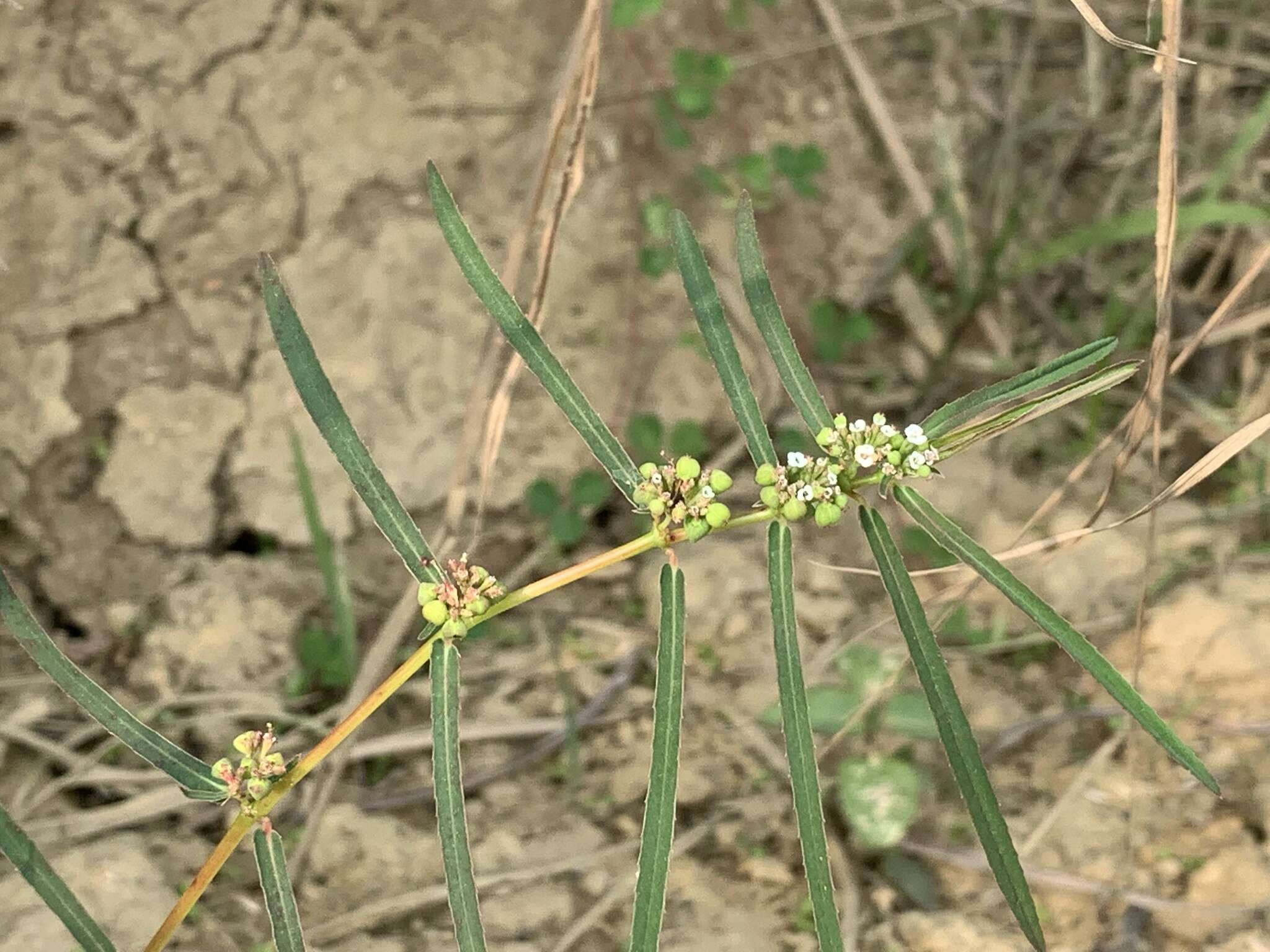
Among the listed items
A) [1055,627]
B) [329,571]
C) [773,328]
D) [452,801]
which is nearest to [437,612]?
[452,801]

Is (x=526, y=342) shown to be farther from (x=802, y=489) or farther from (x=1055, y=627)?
(x=1055, y=627)

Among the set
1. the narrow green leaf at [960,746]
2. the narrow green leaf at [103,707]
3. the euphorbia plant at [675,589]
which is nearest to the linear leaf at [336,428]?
the euphorbia plant at [675,589]

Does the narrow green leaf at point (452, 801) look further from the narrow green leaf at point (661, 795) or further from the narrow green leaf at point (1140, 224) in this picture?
the narrow green leaf at point (1140, 224)

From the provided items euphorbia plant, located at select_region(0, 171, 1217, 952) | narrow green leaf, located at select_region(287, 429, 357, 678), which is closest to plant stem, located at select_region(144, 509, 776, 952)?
euphorbia plant, located at select_region(0, 171, 1217, 952)

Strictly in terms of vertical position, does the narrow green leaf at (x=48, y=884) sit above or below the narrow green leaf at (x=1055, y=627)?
below

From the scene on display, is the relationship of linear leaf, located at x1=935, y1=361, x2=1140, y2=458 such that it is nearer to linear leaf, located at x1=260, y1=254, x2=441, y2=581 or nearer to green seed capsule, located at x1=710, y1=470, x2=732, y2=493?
green seed capsule, located at x1=710, y1=470, x2=732, y2=493

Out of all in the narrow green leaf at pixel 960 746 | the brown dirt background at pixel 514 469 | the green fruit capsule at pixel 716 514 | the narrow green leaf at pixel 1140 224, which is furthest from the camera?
the narrow green leaf at pixel 1140 224

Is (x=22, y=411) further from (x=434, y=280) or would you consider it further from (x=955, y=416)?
(x=955, y=416)
